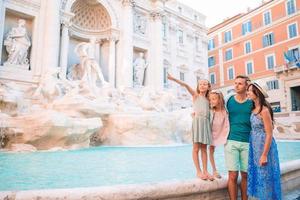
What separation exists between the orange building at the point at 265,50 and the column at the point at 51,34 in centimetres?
1707

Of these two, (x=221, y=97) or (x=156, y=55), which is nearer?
(x=221, y=97)

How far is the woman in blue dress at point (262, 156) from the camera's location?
1900mm

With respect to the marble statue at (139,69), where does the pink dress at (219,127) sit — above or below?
below

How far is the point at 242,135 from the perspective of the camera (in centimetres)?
210

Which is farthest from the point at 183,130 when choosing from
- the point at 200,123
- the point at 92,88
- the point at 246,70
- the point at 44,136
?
the point at 246,70

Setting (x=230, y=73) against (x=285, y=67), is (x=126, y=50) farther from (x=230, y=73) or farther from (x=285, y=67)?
(x=230, y=73)

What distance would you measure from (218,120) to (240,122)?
210 mm

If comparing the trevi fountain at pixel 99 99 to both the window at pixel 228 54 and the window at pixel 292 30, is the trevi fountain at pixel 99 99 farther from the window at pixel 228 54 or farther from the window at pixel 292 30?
the window at pixel 292 30

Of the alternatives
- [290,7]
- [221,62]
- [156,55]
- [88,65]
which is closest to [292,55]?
[290,7]

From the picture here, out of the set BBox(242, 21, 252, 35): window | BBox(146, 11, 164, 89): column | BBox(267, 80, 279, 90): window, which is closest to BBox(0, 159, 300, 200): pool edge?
BBox(146, 11, 164, 89): column

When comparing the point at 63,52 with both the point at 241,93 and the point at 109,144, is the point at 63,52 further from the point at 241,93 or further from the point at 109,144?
the point at 241,93

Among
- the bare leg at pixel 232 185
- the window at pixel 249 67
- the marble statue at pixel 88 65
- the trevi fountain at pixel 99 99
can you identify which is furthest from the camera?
the window at pixel 249 67

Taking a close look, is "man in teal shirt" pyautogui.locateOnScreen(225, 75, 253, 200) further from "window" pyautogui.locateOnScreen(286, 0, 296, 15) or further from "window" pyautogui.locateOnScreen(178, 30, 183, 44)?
"window" pyautogui.locateOnScreen(286, 0, 296, 15)

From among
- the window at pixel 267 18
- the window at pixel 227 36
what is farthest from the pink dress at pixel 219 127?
the window at pixel 227 36
